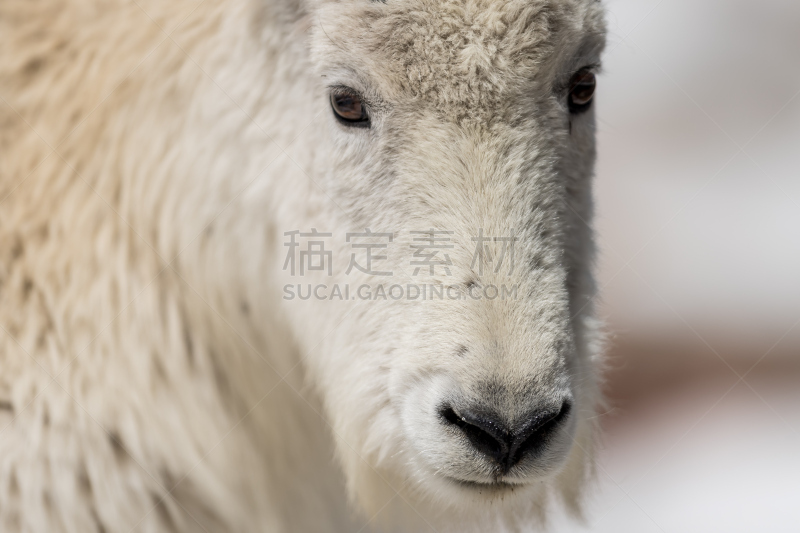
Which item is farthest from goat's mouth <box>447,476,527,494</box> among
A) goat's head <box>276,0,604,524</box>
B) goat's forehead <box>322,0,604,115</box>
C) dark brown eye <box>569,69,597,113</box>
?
dark brown eye <box>569,69,597,113</box>

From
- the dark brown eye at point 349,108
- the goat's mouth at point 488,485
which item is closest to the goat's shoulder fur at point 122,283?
the dark brown eye at point 349,108

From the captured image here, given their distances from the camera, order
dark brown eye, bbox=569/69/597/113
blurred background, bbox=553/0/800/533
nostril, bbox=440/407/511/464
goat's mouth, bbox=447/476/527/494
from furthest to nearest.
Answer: blurred background, bbox=553/0/800/533 < dark brown eye, bbox=569/69/597/113 < goat's mouth, bbox=447/476/527/494 < nostril, bbox=440/407/511/464

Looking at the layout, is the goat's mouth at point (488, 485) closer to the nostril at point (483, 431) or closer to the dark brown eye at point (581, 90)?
the nostril at point (483, 431)

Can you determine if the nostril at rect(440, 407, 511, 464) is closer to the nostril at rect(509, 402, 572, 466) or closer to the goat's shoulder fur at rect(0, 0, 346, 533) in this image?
the nostril at rect(509, 402, 572, 466)

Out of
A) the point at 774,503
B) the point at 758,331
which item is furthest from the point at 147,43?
the point at 758,331

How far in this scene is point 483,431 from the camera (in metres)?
1.73

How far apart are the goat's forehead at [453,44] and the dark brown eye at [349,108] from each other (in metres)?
0.12

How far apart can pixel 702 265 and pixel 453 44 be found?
225 inches

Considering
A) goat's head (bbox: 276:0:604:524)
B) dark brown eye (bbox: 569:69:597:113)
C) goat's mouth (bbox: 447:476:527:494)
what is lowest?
goat's mouth (bbox: 447:476:527:494)

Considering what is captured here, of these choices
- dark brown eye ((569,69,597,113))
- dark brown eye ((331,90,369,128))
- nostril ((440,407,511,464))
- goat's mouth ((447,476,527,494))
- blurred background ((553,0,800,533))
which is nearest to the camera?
nostril ((440,407,511,464))

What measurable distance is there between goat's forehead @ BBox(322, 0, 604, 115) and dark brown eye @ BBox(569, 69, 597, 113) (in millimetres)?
246

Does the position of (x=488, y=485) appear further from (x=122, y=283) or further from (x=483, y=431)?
(x=122, y=283)

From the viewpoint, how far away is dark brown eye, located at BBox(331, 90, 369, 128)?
2057 millimetres

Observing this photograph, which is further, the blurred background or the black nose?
the blurred background
